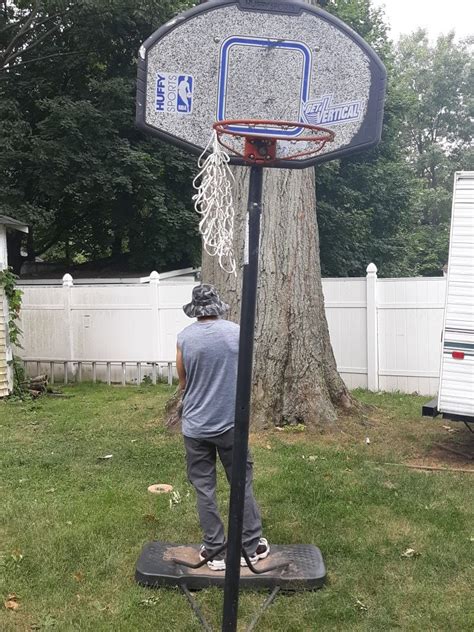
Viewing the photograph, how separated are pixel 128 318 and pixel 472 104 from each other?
28.6m

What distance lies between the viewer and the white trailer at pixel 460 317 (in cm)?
664

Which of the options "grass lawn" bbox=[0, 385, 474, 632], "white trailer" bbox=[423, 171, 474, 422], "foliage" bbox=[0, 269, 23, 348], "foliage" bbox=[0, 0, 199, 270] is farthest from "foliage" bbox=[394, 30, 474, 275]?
"grass lawn" bbox=[0, 385, 474, 632]

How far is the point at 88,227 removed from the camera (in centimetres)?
2077

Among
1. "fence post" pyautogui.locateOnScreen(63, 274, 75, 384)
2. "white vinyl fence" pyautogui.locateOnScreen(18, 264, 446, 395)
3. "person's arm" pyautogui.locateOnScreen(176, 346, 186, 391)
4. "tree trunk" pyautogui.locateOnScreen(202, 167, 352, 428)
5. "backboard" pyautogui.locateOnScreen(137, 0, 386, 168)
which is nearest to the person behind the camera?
"backboard" pyautogui.locateOnScreen(137, 0, 386, 168)

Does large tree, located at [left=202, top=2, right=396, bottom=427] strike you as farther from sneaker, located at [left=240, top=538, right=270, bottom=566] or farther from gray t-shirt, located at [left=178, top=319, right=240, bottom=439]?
gray t-shirt, located at [left=178, top=319, right=240, bottom=439]

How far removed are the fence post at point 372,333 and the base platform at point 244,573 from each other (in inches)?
258

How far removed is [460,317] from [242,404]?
404 centimetres

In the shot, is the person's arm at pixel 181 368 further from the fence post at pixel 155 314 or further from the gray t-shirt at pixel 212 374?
the fence post at pixel 155 314

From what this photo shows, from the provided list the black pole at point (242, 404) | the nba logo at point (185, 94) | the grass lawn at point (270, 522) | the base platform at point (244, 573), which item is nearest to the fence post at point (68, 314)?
the grass lawn at point (270, 522)

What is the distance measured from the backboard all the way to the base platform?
2.50 m

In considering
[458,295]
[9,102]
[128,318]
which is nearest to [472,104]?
[9,102]

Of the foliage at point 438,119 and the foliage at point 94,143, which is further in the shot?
the foliage at point 438,119

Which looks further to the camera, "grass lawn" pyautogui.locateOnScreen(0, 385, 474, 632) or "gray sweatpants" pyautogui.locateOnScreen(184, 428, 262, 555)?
"gray sweatpants" pyautogui.locateOnScreen(184, 428, 262, 555)

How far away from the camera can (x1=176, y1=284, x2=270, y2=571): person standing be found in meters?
4.01
